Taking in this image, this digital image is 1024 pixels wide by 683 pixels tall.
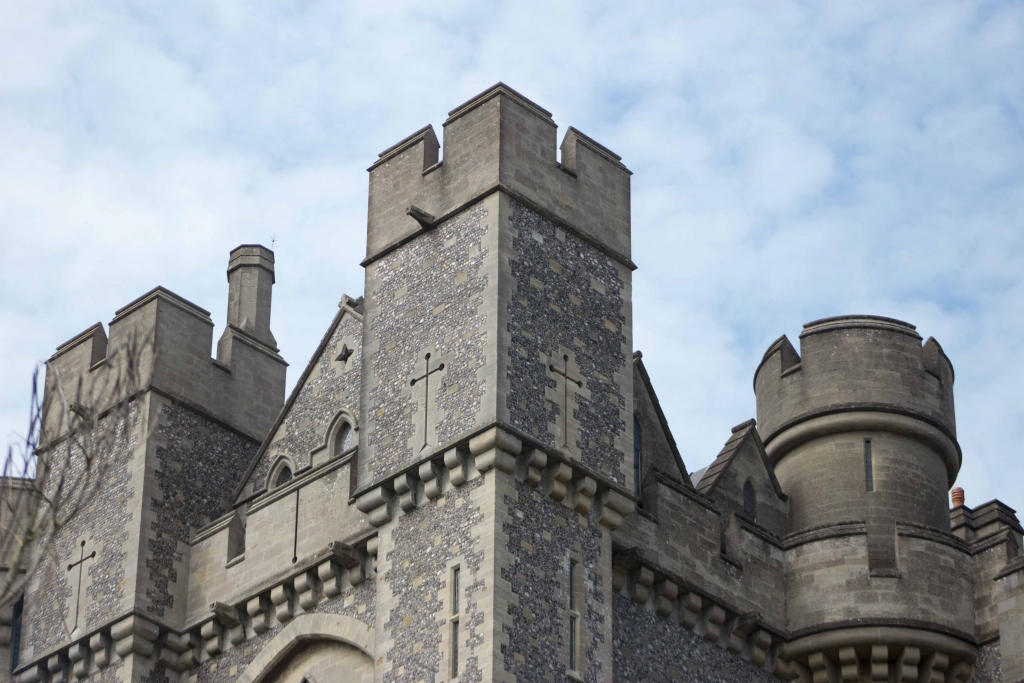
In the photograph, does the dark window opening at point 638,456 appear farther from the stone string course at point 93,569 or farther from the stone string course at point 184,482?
the stone string course at point 93,569

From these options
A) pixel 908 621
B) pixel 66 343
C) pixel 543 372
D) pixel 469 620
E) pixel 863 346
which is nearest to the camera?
pixel 469 620

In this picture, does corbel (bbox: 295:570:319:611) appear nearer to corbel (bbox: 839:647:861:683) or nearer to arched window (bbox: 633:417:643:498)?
arched window (bbox: 633:417:643:498)

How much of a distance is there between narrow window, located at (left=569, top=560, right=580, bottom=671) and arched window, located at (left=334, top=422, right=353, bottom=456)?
20.6 ft

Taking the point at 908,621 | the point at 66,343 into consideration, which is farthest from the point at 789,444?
the point at 66,343

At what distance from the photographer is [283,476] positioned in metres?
31.8

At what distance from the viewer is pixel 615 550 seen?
1051 inches

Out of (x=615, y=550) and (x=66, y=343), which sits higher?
(x=66, y=343)

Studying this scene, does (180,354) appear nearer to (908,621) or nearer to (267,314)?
(267,314)

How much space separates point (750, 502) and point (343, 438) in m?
6.29

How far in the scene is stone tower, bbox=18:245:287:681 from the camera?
30172 mm

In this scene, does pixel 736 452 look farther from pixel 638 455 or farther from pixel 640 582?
pixel 640 582

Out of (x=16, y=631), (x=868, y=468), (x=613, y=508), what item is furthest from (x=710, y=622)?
(x=16, y=631)

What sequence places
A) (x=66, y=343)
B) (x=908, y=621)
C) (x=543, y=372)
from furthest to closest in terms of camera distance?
(x=66, y=343)
(x=908, y=621)
(x=543, y=372)

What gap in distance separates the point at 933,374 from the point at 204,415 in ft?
37.8
